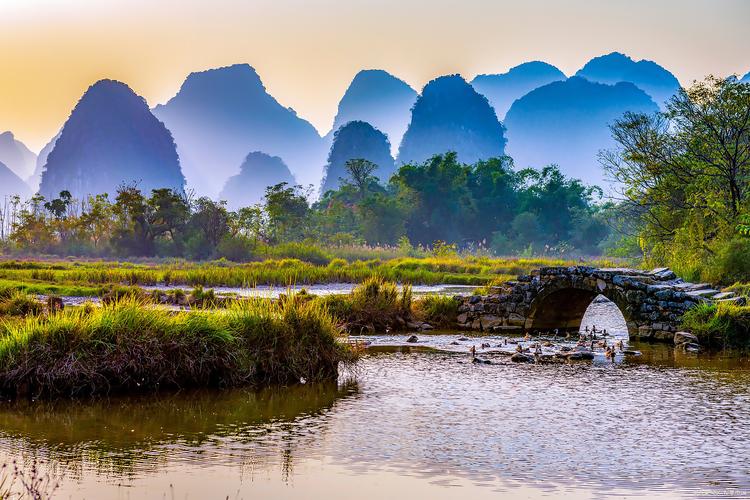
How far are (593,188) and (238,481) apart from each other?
86.7 m

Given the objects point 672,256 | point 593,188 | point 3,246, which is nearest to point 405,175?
point 593,188

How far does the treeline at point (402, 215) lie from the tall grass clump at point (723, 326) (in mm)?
44819

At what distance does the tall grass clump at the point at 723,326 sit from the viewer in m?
19.5

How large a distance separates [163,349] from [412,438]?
484 cm

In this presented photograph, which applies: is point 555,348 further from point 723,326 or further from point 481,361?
point 723,326

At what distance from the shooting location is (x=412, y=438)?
11109 mm

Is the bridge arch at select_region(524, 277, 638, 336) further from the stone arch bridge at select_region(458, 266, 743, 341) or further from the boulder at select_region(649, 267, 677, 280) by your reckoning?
the boulder at select_region(649, 267, 677, 280)

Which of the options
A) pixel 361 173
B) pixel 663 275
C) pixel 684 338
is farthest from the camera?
pixel 361 173

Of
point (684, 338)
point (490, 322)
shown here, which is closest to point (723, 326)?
point (684, 338)

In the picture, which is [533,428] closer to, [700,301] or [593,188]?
[700,301]

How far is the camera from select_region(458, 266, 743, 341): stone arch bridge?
2098 centimetres

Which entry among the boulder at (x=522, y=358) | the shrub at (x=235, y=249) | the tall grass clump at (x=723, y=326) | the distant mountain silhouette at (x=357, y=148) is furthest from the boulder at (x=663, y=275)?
the distant mountain silhouette at (x=357, y=148)

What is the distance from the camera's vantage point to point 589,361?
1769 centimetres

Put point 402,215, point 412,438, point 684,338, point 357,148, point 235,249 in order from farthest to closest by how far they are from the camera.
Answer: point 357,148, point 402,215, point 235,249, point 684,338, point 412,438
